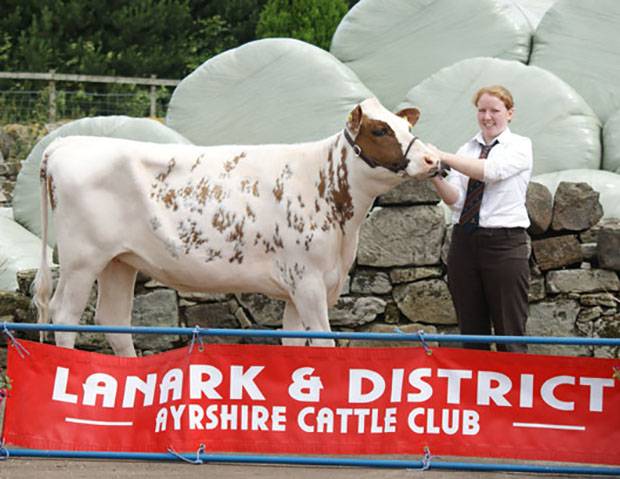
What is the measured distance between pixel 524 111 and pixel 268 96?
1.63m

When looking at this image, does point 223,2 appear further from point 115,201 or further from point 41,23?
point 115,201

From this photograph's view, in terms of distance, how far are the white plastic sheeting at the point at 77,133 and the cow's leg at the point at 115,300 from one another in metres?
2.06

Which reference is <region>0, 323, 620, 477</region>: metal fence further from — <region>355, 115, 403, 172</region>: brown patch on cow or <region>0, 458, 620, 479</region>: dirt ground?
<region>355, 115, 403, 172</region>: brown patch on cow

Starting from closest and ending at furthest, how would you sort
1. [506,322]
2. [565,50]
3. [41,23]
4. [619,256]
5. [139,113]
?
[506,322]
[619,256]
[565,50]
[139,113]
[41,23]

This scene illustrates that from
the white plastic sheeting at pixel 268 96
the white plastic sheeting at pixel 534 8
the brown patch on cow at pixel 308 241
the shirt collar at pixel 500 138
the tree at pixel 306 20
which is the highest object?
the tree at pixel 306 20

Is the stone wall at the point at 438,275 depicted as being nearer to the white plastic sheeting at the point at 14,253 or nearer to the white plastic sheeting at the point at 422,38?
the white plastic sheeting at the point at 14,253

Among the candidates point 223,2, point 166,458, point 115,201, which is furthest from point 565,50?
point 223,2

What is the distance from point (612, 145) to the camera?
27.4 feet

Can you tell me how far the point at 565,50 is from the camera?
9.09 metres

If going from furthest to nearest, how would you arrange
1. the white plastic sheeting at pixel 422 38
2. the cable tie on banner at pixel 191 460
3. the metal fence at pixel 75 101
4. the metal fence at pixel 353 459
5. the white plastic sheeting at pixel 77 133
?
the metal fence at pixel 75 101 → the white plastic sheeting at pixel 422 38 → the white plastic sheeting at pixel 77 133 → the cable tie on banner at pixel 191 460 → the metal fence at pixel 353 459

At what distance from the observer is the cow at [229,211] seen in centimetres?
600

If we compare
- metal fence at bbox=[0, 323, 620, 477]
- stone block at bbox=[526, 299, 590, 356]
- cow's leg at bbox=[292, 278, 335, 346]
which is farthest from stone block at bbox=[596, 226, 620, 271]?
metal fence at bbox=[0, 323, 620, 477]

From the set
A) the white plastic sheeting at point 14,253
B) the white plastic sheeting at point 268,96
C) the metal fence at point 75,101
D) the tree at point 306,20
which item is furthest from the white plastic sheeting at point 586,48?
the tree at point 306,20

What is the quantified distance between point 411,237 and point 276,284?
1425 mm
